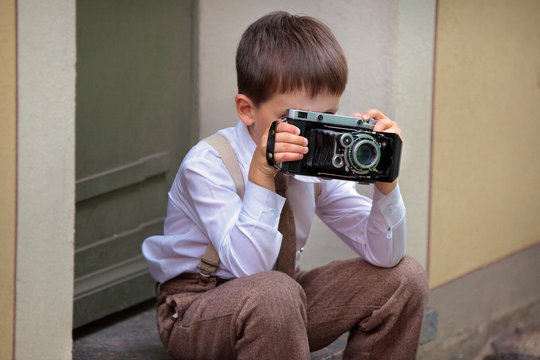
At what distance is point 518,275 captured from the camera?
3988 millimetres

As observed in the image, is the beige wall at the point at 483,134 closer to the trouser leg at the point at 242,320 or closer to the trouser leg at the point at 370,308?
the trouser leg at the point at 370,308

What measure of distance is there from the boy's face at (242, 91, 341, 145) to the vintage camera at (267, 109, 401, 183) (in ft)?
0.45

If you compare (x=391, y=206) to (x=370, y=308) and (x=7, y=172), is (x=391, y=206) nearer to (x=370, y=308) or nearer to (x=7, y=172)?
(x=370, y=308)

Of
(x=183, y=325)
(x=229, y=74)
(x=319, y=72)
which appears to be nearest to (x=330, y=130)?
(x=319, y=72)

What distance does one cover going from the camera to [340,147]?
2107mm

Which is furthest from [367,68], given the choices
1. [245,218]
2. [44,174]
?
[44,174]

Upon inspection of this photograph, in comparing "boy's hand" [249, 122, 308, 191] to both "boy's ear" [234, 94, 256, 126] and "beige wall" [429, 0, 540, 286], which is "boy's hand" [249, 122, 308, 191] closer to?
"boy's ear" [234, 94, 256, 126]

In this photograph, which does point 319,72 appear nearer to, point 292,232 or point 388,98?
point 292,232

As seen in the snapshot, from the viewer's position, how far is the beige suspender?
227 centimetres

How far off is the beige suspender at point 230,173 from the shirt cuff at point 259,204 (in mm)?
145

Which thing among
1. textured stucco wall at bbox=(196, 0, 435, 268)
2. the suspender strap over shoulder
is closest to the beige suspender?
the suspender strap over shoulder

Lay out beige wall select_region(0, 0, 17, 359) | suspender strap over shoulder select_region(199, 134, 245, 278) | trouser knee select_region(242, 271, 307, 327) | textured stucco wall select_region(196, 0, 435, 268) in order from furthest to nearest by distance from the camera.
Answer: textured stucco wall select_region(196, 0, 435, 268)
suspender strap over shoulder select_region(199, 134, 245, 278)
trouser knee select_region(242, 271, 307, 327)
beige wall select_region(0, 0, 17, 359)

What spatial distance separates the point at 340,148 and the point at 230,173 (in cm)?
35

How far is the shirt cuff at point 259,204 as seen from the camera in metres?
2.13
